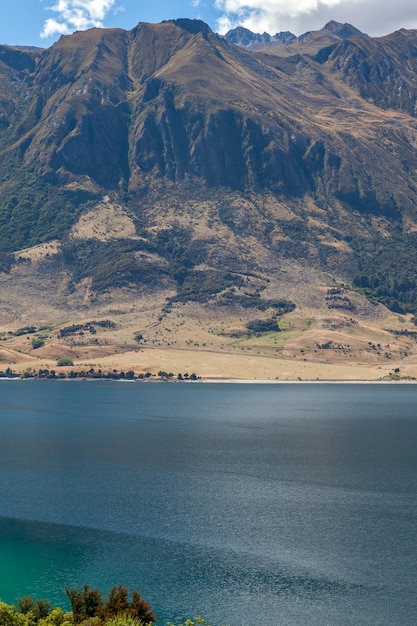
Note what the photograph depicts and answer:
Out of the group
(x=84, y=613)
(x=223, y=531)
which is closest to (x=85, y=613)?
(x=84, y=613)

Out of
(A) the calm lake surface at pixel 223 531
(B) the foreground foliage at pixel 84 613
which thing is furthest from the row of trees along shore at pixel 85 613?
(A) the calm lake surface at pixel 223 531

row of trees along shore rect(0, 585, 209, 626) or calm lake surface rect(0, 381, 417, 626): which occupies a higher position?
row of trees along shore rect(0, 585, 209, 626)

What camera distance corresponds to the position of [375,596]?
85812mm

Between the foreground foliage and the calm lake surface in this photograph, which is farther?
the calm lake surface

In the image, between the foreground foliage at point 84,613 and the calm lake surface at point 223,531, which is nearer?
the foreground foliage at point 84,613

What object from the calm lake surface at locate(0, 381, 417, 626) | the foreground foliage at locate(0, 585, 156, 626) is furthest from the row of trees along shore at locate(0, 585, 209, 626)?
the calm lake surface at locate(0, 381, 417, 626)

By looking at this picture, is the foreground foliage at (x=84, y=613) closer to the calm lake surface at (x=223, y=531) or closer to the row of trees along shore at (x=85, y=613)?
the row of trees along shore at (x=85, y=613)

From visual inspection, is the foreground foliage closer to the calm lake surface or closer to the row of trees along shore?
the row of trees along shore

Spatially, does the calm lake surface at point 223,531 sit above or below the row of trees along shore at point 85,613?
below

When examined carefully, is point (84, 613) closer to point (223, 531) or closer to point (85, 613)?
point (85, 613)

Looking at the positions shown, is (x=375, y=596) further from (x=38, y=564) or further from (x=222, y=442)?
(x=222, y=442)

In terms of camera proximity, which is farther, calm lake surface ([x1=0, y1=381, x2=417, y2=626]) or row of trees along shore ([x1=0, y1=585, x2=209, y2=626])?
calm lake surface ([x1=0, y1=381, x2=417, y2=626])

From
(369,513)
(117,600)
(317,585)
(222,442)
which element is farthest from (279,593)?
(222,442)

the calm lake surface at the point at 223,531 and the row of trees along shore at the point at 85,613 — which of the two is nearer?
the row of trees along shore at the point at 85,613
